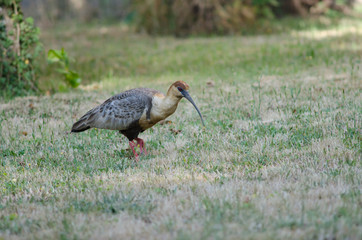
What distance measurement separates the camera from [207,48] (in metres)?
14.3

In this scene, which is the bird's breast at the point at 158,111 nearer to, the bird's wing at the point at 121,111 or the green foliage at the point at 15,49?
the bird's wing at the point at 121,111

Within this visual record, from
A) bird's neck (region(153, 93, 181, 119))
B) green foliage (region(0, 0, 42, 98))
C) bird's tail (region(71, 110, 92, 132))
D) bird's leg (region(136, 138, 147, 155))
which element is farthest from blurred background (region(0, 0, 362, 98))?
bird's neck (region(153, 93, 181, 119))

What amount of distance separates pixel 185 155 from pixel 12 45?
535 cm

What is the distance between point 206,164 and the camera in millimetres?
5621

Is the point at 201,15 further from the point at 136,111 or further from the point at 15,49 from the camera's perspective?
the point at 136,111

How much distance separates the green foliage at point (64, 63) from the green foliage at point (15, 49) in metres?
0.39

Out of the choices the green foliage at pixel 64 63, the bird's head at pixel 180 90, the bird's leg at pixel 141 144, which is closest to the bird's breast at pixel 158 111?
the bird's head at pixel 180 90

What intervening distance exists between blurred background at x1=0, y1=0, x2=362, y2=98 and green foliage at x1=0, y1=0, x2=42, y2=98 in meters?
Result: 0.02

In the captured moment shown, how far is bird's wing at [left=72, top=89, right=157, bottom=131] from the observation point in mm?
6000

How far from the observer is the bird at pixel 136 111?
585 cm

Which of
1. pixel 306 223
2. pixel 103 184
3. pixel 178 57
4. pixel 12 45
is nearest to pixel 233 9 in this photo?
pixel 178 57

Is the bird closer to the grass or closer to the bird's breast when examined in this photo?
the bird's breast

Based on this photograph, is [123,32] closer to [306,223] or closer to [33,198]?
[33,198]

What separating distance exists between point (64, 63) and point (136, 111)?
479 cm
